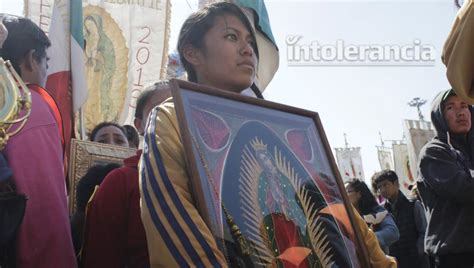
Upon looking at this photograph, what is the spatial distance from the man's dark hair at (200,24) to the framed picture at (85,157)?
1105mm

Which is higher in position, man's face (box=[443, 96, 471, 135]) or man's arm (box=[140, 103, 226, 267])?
man's face (box=[443, 96, 471, 135])

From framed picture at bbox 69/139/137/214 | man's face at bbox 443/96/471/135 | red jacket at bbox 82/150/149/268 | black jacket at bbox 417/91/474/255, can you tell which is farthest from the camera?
man's face at bbox 443/96/471/135

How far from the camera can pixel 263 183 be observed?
79.5 inches

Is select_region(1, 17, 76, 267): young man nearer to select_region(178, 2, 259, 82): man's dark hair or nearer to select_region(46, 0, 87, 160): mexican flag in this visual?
select_region(178, 2, 259, 82): man's dark hair

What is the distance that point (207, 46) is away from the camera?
236cm

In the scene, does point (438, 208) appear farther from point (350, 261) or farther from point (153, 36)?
point (153, 36)

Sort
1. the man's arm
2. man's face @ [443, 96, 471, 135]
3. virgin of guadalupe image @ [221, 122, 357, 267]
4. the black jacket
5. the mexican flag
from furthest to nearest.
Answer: the mexican flag
man's face @ [443, 96, 471, 135]
the black jacket
virgin of guadalupe image @ [221, 122, 357, 267]
the man's arm

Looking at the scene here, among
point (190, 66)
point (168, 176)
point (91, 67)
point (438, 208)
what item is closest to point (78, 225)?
point (190, 66)

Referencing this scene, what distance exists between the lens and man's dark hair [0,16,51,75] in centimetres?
271

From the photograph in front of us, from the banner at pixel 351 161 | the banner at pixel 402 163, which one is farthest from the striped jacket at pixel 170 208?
the banner at pixel 351 161

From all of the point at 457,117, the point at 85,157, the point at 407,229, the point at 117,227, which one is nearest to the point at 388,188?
the point at 407,229

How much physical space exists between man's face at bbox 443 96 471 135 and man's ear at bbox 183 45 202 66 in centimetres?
193

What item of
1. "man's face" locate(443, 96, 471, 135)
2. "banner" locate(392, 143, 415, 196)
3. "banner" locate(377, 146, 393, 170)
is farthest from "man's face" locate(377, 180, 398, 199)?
"banner" locate(377, 146, 393, 170)

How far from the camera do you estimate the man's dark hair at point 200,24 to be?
2.39 m
